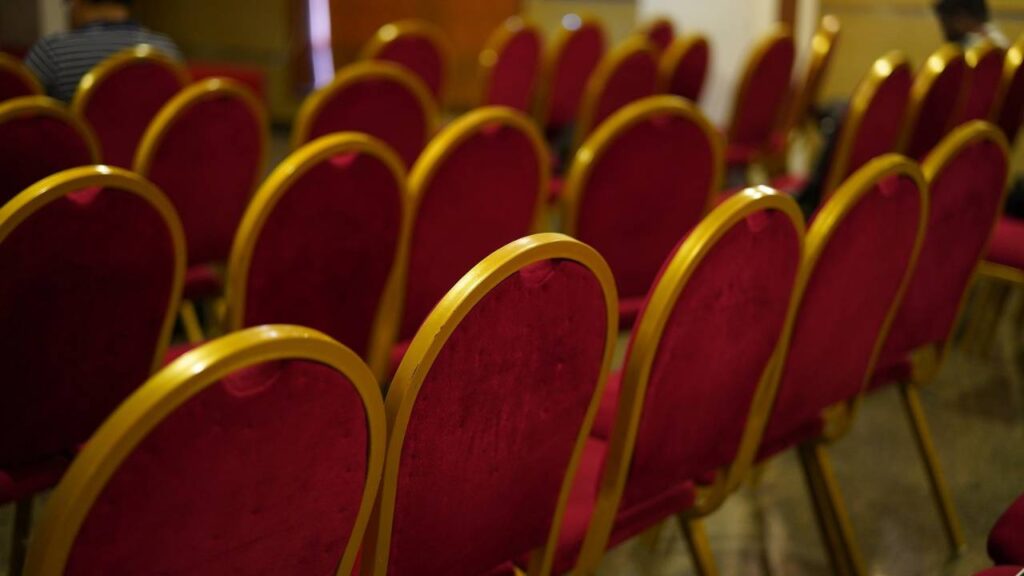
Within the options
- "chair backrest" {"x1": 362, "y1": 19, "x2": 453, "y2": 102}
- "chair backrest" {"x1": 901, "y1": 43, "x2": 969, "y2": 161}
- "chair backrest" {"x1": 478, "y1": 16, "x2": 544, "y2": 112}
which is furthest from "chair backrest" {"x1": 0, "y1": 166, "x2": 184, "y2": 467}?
"chair backrest" {"x1": 478, "y1": 16, "x2": 544, "y2": 112}

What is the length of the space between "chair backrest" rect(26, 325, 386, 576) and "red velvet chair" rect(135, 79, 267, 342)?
5.70ft

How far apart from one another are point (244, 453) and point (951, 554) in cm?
208

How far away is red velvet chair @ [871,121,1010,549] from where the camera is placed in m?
2.20

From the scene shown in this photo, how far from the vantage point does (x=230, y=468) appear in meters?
1.07

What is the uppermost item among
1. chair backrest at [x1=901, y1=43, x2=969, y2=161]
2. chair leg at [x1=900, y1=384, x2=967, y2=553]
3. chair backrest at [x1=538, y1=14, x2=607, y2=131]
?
chair backrest at [x1=901, y1=43, x2=969, y2=161]

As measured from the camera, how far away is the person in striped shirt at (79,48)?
3.62 m

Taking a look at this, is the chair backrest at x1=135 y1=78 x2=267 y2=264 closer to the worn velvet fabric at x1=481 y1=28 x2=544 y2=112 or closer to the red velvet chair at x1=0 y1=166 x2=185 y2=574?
the red velvet chair at x1=0 y1=166 x2=185 y2=574

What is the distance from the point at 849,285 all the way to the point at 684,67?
3.03 m

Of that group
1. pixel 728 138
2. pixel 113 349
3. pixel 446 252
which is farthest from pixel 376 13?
pixel 113 349

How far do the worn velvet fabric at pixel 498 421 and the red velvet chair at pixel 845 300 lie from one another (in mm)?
573

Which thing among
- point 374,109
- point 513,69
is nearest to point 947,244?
point 374,109

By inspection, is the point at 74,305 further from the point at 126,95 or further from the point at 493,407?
the point at 126,95

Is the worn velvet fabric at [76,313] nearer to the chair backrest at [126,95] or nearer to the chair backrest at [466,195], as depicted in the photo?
the chair backrest at [466,195]

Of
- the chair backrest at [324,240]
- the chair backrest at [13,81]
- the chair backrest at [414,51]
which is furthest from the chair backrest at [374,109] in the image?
the chair backrest at [414,51]
